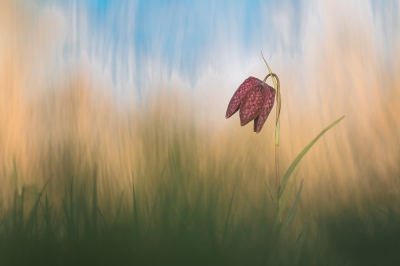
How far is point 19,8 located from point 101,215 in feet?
1.67

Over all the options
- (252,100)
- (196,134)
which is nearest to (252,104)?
(252,100)

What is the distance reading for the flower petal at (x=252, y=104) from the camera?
3.08ft

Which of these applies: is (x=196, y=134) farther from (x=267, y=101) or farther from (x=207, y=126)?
(x=267, y=101)

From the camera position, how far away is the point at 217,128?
999 mm

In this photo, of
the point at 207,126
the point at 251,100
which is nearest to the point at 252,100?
the point at 251,100

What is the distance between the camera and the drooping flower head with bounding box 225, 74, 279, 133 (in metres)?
0.94

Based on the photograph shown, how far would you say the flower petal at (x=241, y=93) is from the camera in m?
0.94

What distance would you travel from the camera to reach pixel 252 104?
37.0 inches

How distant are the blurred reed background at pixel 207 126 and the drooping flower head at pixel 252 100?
0.07 metres

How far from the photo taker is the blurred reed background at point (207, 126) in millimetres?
881

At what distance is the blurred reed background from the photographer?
881mm

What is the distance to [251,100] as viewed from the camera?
0.94 meters

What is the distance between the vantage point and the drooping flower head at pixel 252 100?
0.94m

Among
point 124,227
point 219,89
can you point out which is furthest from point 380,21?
point 124,227
